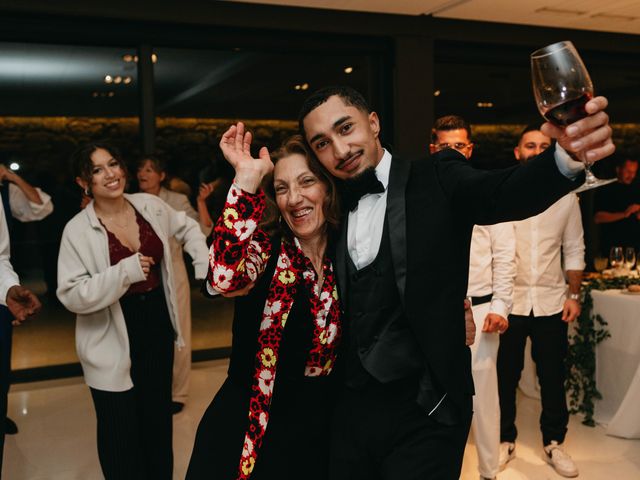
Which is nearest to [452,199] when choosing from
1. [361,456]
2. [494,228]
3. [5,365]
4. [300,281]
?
[300,281]

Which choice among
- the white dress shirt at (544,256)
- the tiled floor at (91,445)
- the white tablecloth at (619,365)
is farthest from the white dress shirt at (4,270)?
the white tablecloth at (619,365)

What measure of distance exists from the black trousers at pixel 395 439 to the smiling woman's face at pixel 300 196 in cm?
47

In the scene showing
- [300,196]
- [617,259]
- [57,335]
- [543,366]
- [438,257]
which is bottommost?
[57,335]

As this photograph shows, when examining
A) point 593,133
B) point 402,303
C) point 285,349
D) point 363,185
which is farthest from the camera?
point 285,349

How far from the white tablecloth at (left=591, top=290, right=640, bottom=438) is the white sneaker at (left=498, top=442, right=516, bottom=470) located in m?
0.77

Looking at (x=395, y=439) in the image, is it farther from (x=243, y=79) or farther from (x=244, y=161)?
(x=243, y=79)

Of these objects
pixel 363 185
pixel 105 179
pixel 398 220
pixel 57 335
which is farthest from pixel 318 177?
pixel 57 335

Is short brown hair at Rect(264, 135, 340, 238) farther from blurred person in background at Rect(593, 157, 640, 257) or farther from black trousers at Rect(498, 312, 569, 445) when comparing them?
blurred person in background at Rect(593, 157, 640, 257)

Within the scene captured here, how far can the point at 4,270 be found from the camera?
2602 mm

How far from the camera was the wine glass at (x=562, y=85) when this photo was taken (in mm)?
1084

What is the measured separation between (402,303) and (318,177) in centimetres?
50

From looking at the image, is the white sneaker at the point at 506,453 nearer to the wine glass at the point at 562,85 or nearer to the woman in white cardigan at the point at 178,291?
the woman in white cardigan at the point at 178,291

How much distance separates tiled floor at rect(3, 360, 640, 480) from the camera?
341 centimetres

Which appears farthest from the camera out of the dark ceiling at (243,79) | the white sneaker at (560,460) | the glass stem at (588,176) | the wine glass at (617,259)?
the dark ceiling at (243,79)
